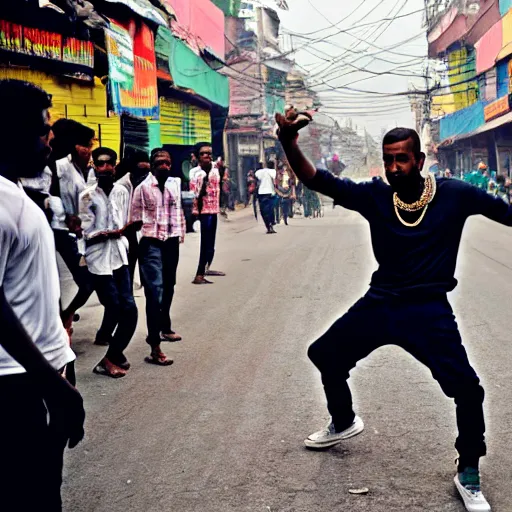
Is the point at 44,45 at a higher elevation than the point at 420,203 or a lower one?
higher

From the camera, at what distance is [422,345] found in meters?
3.55

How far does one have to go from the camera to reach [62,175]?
19.2ft

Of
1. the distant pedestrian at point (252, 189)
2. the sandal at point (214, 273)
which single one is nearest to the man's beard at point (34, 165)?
the sandal at point (214, 273)

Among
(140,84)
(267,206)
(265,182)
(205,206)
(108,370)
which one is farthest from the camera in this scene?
(267,206)

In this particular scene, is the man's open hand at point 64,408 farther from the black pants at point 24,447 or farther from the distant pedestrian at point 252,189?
the distant pedestrian at point 252,189

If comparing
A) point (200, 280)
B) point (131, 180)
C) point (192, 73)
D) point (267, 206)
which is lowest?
point (200, 280)

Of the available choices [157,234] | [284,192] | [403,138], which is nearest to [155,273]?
[157,234]

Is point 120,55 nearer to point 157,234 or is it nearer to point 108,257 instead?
point 157,234

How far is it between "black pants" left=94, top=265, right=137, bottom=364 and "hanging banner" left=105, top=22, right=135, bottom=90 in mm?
6746

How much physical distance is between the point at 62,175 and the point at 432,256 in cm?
328

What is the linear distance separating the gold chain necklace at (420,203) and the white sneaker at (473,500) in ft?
3.93

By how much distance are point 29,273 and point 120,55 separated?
11372mm

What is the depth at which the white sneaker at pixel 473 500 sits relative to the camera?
10.8 feet

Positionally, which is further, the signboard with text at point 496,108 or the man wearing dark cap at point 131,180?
the signboard with text at point 496,108
